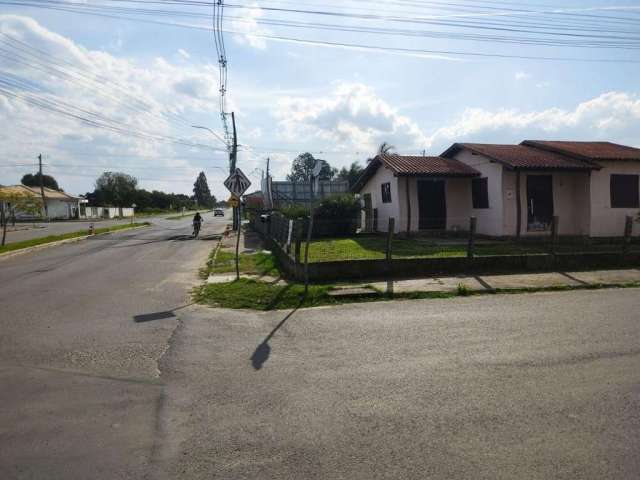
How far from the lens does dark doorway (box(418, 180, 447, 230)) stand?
20906 mm

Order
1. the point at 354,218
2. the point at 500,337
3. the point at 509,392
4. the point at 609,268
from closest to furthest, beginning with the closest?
1. the point at 509,392
2. the point at 500,337
3. the point at 609,268
4. the point at 354,218

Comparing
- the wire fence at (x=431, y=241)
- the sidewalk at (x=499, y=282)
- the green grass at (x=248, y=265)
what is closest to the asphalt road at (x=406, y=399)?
the sidewalk at (x=499, y=282)

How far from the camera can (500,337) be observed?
632 centimetres

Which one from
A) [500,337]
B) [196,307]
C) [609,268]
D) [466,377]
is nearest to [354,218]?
[609,268]

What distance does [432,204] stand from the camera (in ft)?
69.1

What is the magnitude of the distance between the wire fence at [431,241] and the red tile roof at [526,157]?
2307 millimetres

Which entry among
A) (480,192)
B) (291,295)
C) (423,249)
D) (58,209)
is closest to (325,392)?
(291,295)

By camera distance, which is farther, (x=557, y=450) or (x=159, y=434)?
(x=159, y=434)

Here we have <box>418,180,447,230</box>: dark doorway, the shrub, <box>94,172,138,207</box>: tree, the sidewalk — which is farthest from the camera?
<box>94,172,138,207</box>: tree

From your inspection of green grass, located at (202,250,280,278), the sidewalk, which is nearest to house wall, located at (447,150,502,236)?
the sidewalk

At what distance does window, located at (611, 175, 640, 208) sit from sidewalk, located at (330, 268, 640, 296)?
896cm

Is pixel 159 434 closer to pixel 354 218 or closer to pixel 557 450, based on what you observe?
pixel 557 450

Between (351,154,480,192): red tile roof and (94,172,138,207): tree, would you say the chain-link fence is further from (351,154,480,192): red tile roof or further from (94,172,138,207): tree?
(94,172,138,207): tree

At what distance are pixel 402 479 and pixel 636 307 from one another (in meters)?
6.83
